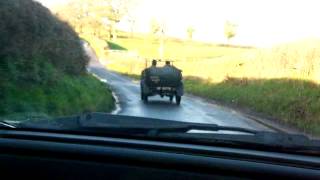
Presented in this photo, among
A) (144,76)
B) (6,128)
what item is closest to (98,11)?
(144,76)

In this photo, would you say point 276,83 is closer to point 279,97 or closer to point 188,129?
point 279,97

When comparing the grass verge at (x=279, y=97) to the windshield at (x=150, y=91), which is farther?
the grass verge at (x=279, y=97)

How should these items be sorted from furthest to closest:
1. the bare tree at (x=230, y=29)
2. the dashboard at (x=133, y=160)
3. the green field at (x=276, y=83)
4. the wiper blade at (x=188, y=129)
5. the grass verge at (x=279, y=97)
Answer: the bare tree at (x=230, y=29)
the green field at (x=276, y=83)
the grass verge at (x=279, y=97)
the wiper blade at (x=188, y=129)
the dashboard at (x=133, y=160)

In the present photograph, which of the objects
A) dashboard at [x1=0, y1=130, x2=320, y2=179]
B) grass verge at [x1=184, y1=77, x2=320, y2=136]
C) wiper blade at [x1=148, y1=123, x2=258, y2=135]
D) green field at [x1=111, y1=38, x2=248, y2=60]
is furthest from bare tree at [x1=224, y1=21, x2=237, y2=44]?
dashboard at [x1=0, y1=130, x2=320, y2=179]

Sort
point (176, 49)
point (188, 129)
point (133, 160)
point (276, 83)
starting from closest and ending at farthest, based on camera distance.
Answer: point (133, 160), point (188, 129), point (276, 83), point (176, 49)

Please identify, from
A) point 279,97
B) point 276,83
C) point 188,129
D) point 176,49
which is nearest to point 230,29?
point 176,49

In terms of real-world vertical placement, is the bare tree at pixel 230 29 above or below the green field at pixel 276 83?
above

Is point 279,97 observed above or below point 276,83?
below

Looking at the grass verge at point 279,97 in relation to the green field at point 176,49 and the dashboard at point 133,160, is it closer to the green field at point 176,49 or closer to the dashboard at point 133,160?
the dashboard at point 133,160

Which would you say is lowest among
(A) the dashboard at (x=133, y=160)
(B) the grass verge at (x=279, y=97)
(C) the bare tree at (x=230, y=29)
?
(B) the grass verge at (x=279, y=97)

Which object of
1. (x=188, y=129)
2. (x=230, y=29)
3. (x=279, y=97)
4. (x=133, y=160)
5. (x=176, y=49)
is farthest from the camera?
(x=230, y=29)

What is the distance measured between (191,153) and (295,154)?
17.3 inches

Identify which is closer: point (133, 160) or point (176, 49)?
point (133, 160)

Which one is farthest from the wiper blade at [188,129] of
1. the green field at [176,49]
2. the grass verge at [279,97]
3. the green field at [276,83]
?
the green field at [176,49]
